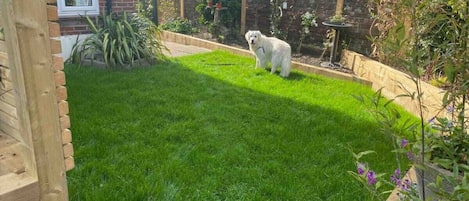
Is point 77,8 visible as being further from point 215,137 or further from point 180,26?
point 215,137

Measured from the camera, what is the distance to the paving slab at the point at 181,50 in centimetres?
630

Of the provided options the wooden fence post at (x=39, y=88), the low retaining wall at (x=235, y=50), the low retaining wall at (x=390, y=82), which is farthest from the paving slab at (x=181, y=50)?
the wooden fence post at (x=39, y=88)

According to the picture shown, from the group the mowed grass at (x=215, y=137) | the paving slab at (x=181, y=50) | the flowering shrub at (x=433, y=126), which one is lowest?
the mowed grass at (x=215, y=137)

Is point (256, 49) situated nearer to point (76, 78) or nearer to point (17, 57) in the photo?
point (76, 78)

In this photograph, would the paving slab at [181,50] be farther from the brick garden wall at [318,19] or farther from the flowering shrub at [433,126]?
the flowering shrub at [433,126]

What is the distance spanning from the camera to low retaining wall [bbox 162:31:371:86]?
4.91m

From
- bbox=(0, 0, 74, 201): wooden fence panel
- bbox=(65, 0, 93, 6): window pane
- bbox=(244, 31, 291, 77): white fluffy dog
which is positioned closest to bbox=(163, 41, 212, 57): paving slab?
bbox=(65, 0, 93, 6): window pane

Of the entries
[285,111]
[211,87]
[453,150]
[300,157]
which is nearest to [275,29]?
[211,87]

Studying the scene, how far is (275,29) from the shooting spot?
663 cm

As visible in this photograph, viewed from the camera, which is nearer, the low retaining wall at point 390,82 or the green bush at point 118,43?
the low retaining wall at point 390,82

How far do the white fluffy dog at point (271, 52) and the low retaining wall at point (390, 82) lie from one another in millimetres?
1027

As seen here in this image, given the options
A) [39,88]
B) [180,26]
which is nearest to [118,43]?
[180,26]

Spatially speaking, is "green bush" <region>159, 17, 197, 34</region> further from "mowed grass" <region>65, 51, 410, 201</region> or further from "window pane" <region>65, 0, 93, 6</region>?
"mowed grass" <region>65, 51, 410, 201</region>

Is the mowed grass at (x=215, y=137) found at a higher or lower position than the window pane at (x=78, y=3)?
lower
